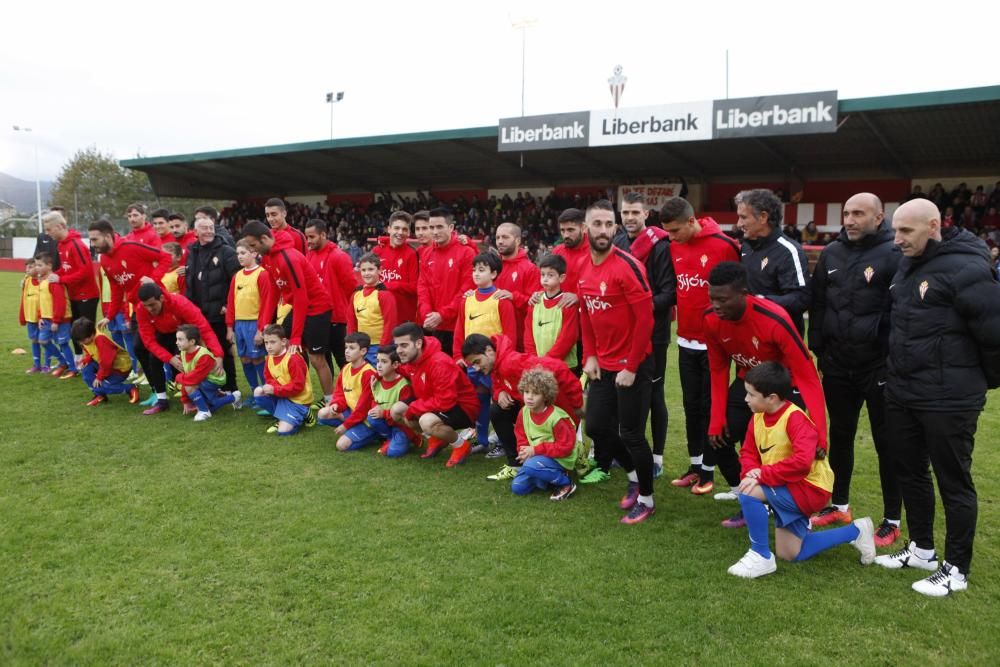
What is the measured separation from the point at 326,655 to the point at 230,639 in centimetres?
47

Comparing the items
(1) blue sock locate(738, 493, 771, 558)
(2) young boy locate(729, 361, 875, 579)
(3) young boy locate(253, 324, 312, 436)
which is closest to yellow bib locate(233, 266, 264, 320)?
(3) young boy locate(253, 324, 312, 436)

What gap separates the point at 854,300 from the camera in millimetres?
3912

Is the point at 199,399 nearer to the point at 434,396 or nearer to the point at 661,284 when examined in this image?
the point at 434,396

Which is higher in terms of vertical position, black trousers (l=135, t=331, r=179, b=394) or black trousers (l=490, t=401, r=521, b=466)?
black trousers (l=135, t=331, r=179, b=394)

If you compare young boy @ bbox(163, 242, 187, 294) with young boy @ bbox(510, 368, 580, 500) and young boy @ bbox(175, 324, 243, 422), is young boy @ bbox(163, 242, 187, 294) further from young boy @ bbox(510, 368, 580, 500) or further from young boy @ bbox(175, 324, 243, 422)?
young boy @ bbox(510, 368, 580, 500)

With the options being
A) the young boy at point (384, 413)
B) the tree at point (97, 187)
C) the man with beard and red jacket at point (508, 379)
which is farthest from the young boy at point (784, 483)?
the tree at point (97, 187)

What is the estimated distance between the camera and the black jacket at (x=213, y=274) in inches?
293

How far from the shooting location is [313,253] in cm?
749

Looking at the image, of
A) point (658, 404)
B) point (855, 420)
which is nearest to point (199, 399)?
point (658, 404)

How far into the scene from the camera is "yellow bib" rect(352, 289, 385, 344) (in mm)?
6785

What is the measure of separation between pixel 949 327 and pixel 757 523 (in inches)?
53.0

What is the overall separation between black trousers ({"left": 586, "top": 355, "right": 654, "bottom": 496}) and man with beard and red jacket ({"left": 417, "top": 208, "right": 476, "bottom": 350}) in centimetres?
206

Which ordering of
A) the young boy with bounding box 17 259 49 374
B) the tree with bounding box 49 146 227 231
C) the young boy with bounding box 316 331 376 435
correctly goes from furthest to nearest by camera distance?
1. the tree with bounding box 49 146 227 231
2. the young boy with bounding box 17 259 49 374
3. the young boy with bounding box 316 331 376 435

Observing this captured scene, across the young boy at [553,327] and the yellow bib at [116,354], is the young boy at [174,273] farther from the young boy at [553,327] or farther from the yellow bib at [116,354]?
the young boy at [553,327]
